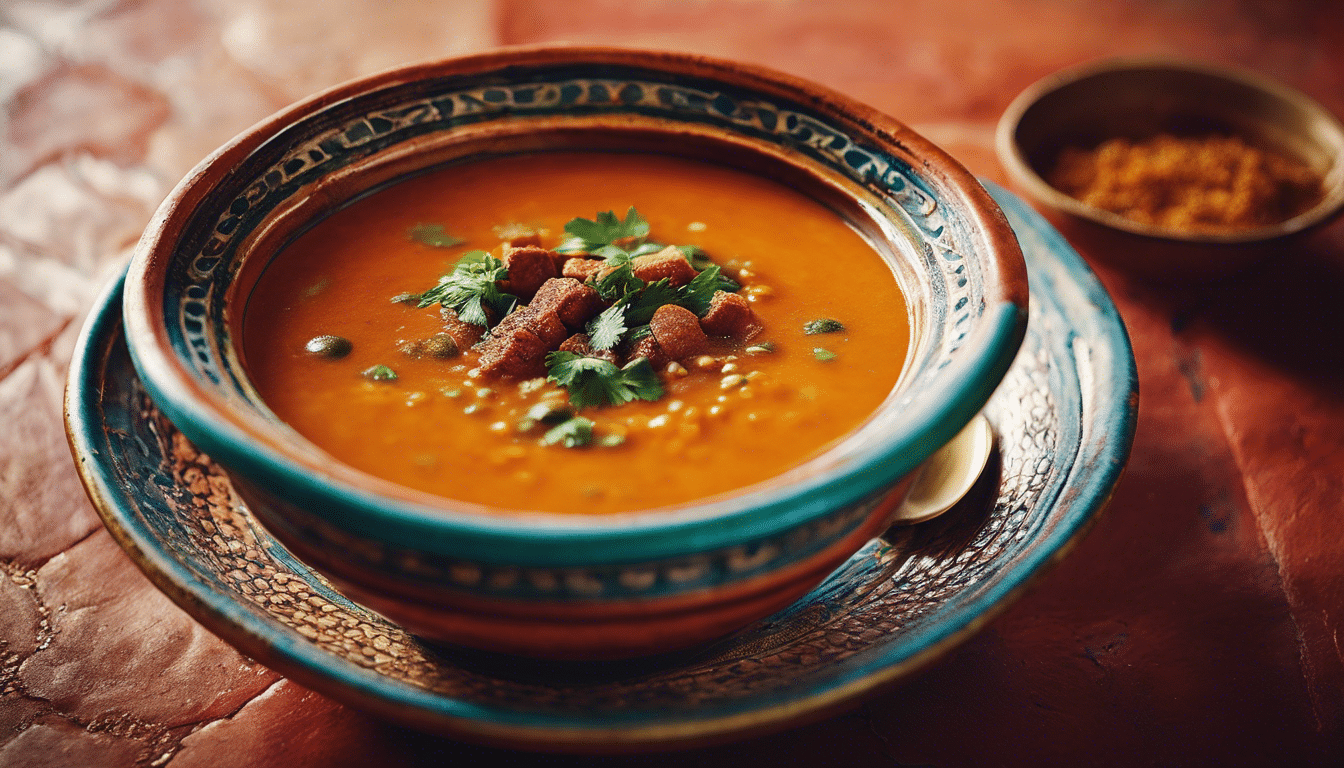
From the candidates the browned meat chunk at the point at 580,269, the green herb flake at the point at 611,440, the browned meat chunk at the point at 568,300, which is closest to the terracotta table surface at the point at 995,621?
the green herb flake at the point at 611,440

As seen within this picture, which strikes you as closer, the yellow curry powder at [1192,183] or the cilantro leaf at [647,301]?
the cilantro leaf at [647,301]

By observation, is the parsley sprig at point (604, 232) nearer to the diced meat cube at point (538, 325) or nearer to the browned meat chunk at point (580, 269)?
the browned meat chunk at point (580, 269)

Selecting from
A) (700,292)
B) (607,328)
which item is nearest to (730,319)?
(700,292)

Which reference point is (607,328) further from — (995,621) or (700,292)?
(995,621)

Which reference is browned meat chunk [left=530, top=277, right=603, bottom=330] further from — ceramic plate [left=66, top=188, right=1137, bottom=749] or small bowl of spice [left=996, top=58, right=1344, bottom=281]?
small bowl of spice [left=996, top=58, right=1344, bottom=281]

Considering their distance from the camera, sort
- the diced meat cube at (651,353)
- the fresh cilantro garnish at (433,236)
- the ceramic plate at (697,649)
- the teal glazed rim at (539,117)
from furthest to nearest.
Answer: the fresh cilantro garnish at (433,236), the diced meat cube at (651,353), the ceramic plate at (697,649), the teal glazed rim at (539,117)

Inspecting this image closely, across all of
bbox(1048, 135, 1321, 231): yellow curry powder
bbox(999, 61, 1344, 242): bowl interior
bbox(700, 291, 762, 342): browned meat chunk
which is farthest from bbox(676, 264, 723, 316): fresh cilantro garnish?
bbox(1048, 135, 1321, 231): yellow curry powder

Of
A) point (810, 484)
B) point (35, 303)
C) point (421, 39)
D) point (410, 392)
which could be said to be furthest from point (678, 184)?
point (421, 39)
